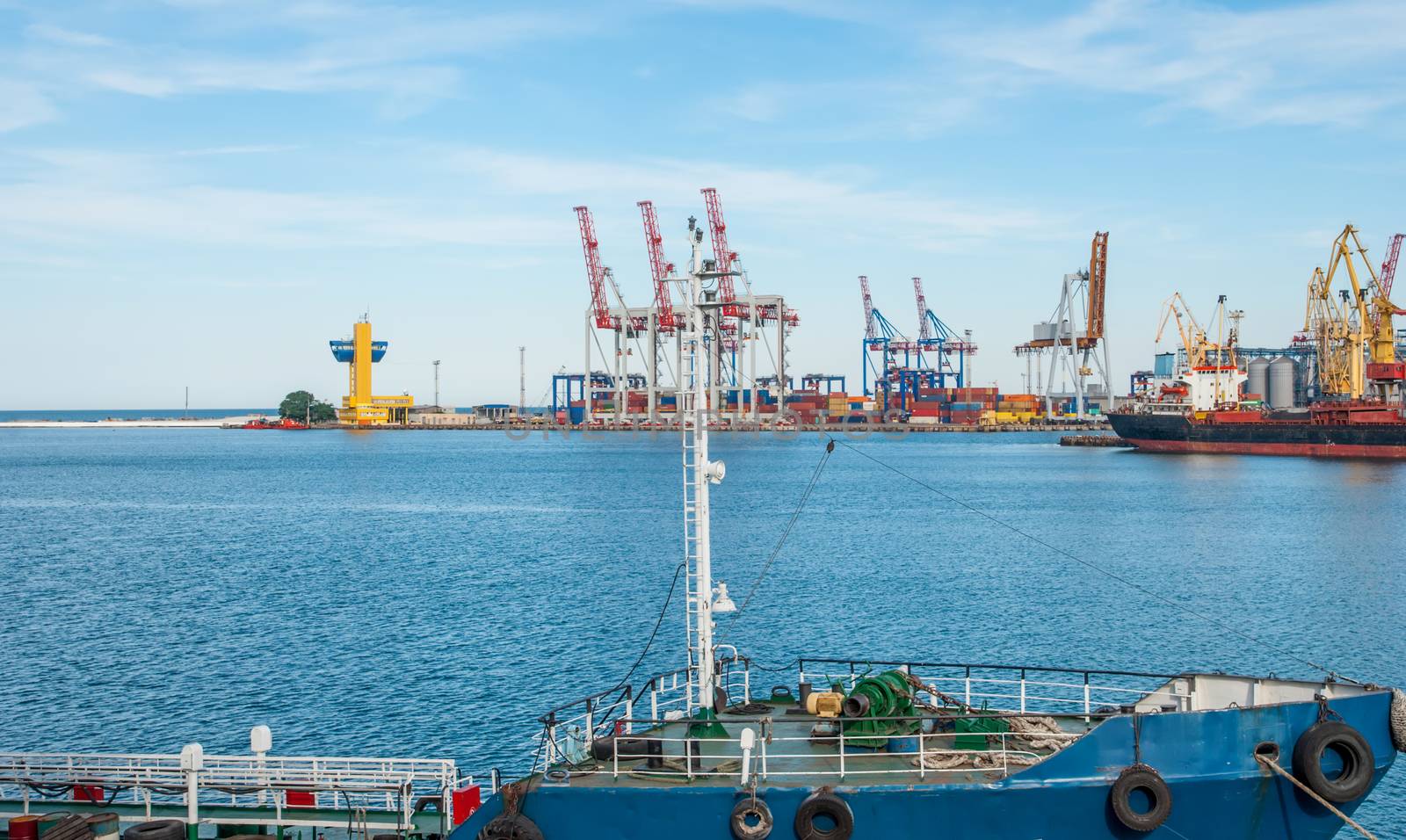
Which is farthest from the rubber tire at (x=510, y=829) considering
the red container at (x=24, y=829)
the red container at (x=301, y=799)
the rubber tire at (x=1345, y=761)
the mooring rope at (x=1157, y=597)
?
the rubber tire at (x=1345, y=761)

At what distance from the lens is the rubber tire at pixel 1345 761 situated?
12.5 meters

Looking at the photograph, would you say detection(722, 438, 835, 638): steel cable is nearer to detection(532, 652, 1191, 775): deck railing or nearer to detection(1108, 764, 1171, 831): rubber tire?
detection(532, 652, 1191, 775): deck railing

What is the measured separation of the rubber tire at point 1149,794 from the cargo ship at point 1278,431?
356 feet

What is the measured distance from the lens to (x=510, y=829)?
1253cm

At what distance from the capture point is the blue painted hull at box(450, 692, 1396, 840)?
12445 millimetres

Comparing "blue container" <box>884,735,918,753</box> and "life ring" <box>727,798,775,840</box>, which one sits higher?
"blue container" <box>884,735,918,753</box>

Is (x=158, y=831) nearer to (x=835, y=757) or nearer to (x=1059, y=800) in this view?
(x=835, y=757)

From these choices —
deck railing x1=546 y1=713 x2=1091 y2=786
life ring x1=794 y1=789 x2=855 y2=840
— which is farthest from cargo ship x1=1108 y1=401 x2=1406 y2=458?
life ring x1=794 y1=789 x2=855 y2=840

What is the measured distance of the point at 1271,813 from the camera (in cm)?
1277

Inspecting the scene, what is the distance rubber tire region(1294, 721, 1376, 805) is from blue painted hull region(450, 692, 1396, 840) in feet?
0.49

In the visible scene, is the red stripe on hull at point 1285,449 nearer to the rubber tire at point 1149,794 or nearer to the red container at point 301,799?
the rubber tire at point 1149,794

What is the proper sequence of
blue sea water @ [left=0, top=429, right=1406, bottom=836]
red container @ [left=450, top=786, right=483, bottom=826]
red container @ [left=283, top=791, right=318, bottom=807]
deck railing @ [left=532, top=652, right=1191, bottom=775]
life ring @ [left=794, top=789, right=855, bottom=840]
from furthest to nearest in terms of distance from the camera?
blue sea water @ [left=0, top=429, right=1406, bottom=836]
red container @ [left=283, top=791, right=318, bottom=807]
deck railing @ [left=532, top=652, right=1191, bottom=775]
red container @ [left=450, top=786, right=483, bottom=826]
life ring @ [left=794, top=789, right=855, bottom=840]

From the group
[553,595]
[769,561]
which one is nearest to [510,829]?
[553,595]

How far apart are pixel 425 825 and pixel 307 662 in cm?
1738
